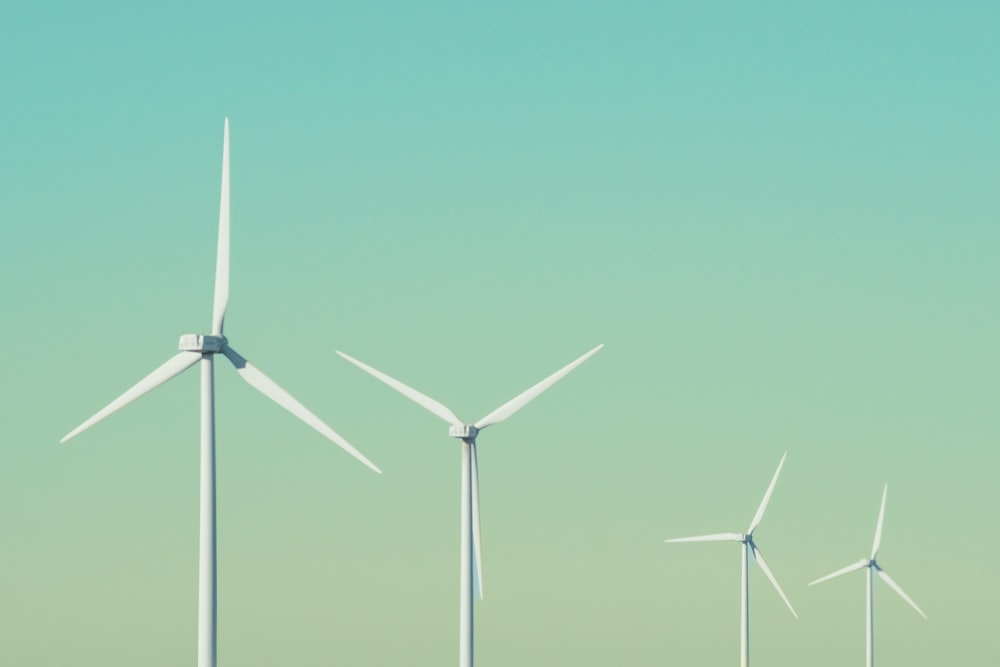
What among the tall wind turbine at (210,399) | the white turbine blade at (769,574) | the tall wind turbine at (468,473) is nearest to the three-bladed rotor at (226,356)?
the tall wind turbine at (210,399)

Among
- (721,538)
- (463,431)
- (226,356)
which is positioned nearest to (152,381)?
(226,356)

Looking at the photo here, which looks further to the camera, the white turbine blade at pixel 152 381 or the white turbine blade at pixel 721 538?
the white turbine blade at pixel 721 538

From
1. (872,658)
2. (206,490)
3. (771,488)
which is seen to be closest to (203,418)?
(206,490)

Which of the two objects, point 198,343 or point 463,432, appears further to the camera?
point 463,432

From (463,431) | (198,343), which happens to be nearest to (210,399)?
(198,343)

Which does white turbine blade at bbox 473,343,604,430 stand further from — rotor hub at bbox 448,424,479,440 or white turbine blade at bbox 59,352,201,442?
white turbine blade at bbox 59,352,201,442

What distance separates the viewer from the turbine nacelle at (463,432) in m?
97.2

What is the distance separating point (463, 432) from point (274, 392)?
17.4 meters

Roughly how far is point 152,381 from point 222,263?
16.1ft

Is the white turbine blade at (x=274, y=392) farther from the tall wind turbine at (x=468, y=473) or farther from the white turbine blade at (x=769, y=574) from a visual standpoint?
the white turbine blade at (x=769, y=574)

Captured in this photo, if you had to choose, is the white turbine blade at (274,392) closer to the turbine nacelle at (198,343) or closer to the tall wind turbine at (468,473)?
the turbine nacelle at (198,343)

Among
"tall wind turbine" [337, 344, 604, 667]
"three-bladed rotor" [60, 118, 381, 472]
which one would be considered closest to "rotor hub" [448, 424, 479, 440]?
"tall wind turbine" [337, 344, 604, 667]

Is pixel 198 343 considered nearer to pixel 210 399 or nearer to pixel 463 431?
pixel 210 399

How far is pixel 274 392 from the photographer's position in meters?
81.2
